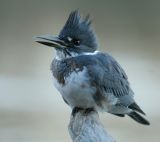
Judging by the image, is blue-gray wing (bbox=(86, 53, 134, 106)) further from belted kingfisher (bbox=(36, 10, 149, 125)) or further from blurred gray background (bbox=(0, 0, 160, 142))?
blurred gray background (bbox=(0, 0, 160, 142))

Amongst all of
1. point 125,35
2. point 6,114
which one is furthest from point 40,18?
point 6,114

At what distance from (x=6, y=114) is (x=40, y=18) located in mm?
1639

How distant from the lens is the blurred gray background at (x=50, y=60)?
5918mm

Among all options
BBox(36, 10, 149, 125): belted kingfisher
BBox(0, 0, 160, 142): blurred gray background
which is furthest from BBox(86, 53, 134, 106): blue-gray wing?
BBox(0, 0, 160, 142): blurred gray background

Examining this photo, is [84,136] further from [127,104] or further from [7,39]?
[7,39]

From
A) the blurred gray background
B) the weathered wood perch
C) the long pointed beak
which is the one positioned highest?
the blurred gray background

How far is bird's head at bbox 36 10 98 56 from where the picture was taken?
12.2 ft

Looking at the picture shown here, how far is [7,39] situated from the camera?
736cm

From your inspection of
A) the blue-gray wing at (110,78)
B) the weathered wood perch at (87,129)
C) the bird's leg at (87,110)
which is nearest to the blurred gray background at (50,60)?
the blue-gray wing at (110,78)

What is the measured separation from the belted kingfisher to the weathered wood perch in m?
0.08

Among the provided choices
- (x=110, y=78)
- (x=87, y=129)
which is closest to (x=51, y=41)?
(x=110, y=78)


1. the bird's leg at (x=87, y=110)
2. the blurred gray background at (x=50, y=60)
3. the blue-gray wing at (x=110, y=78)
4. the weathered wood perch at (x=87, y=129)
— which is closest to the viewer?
the weathered wood perch at (x=87, y=129)

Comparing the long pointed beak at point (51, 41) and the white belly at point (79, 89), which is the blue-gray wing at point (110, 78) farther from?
the long pointed beak at point (51, 41)

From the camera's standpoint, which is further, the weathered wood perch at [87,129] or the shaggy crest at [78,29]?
the shaggy crest at [78,29]
